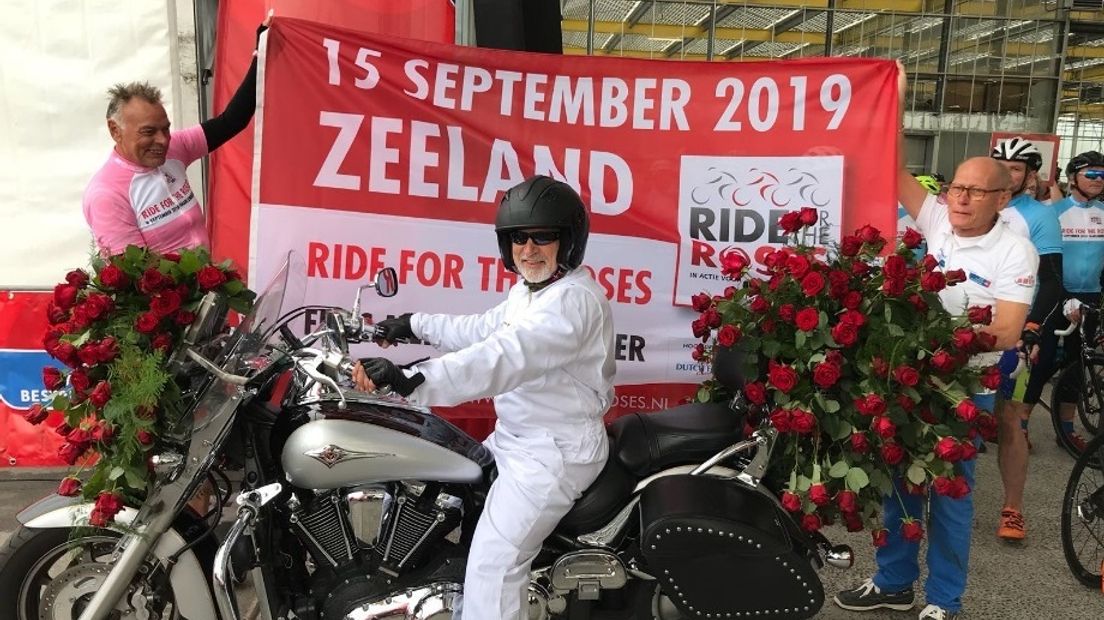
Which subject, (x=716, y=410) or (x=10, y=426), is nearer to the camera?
(x=716, y=410)

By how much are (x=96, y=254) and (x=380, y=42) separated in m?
1.77

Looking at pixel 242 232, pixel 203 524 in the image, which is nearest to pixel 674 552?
pixel 203 524

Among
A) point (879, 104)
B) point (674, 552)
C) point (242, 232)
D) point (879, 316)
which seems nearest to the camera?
point (674, 552)

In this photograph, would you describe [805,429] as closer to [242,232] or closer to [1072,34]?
[242,232]

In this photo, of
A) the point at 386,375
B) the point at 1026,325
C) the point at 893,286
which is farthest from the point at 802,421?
the point at 1026,325

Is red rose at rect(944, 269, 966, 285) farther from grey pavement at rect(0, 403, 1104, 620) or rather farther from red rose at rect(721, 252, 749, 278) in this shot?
grey pavement at rect(0, 403, 1104, 620)

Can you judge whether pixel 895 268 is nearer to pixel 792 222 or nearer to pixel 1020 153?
pixel 792 222

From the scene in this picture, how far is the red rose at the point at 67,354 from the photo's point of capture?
2391 millimetres

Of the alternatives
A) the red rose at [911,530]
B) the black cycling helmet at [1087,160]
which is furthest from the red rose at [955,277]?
the black cycling helmet at [1087,160]

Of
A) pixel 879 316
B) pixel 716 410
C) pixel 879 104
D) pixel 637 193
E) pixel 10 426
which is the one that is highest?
pixel 879 104

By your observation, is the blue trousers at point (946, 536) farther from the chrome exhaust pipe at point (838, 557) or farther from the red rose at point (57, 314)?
the red rose at point (57, 314)

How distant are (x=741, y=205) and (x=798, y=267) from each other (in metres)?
1.38

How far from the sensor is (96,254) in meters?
2.66

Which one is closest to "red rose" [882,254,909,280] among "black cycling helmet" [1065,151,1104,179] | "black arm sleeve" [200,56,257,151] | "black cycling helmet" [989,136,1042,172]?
"black arm sleeve" [200,56,257,151]
